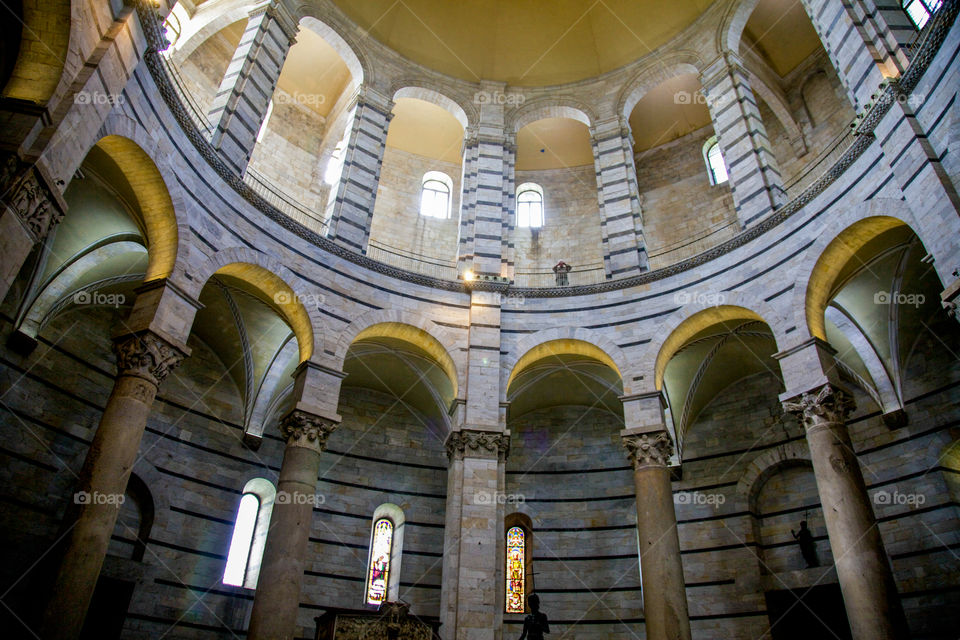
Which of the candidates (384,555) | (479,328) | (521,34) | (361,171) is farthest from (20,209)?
(521,34)

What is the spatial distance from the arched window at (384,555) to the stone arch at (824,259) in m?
9.93

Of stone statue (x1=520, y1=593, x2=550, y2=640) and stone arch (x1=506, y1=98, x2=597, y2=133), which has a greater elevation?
stone arch (x1=506, y1=98, x2=597, y2=133)

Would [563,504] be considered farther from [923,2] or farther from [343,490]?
[923,2]

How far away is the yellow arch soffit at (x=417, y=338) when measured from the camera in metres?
13.5

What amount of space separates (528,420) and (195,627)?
8.93 m

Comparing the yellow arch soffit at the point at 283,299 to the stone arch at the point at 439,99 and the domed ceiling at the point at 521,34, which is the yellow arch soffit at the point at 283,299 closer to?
the stone arch at the point at 439,99

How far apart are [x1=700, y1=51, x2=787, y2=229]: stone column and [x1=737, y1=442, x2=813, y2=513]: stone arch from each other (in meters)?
5.12

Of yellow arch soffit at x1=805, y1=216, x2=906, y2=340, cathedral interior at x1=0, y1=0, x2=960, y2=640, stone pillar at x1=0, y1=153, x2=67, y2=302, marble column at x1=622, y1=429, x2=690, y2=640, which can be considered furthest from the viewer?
yellow arch soffit at x1=805, y1=216, x2=906, y2=340

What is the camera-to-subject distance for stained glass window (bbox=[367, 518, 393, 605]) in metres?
14.8

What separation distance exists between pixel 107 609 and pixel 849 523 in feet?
41.3

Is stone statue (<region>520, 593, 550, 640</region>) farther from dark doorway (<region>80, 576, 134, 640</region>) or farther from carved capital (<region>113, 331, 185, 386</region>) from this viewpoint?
dark doorway (<region>80, 576, 134, 640</region>)

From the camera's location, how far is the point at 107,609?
39.3 feet

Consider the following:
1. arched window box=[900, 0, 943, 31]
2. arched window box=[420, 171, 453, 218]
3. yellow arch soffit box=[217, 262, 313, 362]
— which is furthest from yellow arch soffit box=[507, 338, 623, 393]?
arched window box=[900, 0, 943, 31]

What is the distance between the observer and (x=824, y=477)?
32.2ft
